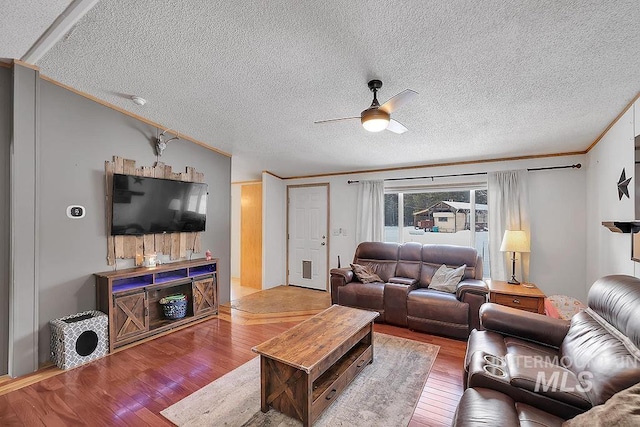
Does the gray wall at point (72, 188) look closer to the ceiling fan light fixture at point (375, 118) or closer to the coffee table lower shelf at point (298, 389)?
the coffee table lower shelf at point (298, 389)

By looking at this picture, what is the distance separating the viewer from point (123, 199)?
10.1 feet

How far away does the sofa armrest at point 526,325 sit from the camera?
6.48ft

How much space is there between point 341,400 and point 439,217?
3312 millimetres

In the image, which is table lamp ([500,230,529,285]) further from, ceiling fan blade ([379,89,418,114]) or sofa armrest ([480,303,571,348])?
ceiling fan blade ([379,89,418,114])

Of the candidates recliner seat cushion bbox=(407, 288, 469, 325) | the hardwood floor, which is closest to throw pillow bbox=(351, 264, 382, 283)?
recliner seat cushion bbox=(407, 288, 469, 325)

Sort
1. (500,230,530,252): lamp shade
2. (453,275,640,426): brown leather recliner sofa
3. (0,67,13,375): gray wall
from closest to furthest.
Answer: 1. (453,275,640,426): brown leather recliner sofa
2. (0,67,13,375): gray wall
3. (500,230,530,252): lamp shade

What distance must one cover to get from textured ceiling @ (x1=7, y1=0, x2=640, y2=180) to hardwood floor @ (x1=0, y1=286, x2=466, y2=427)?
2.47m

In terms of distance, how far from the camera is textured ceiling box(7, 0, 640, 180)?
5.32 ft

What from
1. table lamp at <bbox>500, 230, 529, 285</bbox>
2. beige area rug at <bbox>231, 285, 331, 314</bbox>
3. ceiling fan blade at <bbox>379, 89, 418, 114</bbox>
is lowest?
beige area rug at <bbox>231, 285, 331, 314</bbox>

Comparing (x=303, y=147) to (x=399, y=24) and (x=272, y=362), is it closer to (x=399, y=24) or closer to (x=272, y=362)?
(x=399, y=24)

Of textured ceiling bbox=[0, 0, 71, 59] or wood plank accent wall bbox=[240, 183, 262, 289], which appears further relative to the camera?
wood plank accent wall bbox=[240, 183, 262, 289]

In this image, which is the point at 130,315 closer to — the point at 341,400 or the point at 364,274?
the point at 341,400

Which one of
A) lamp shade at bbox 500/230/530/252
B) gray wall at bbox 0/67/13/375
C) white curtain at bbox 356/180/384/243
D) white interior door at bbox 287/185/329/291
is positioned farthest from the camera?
white interior door at bbox 287/185/329/291

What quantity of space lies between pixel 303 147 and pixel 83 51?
2475 millimetres
